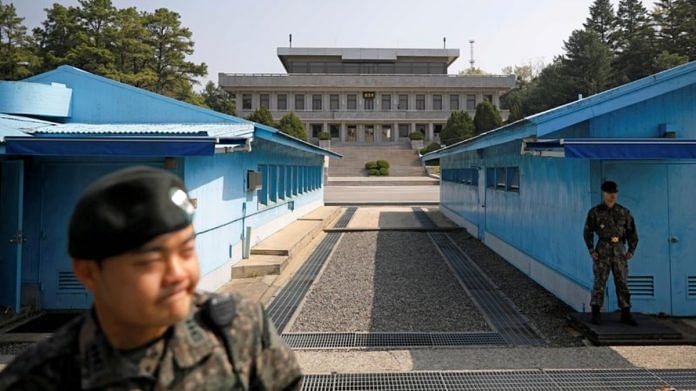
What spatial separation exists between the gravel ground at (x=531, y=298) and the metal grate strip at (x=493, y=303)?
14 centimetres

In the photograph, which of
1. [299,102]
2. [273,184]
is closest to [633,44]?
[299,102]

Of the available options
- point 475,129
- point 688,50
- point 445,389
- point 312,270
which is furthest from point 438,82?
point 445,389

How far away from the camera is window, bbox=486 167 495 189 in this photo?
486 inches

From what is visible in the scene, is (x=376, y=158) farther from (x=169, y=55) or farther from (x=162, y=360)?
(x=162, y=360)

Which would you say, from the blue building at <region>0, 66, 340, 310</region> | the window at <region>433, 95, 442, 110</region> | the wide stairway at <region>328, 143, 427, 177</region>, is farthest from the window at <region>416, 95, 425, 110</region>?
the blue building at <region>0, 66, 340, 310</region>

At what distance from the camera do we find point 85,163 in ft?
23.7

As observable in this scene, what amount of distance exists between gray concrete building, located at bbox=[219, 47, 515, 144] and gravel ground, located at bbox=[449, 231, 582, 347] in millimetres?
46650

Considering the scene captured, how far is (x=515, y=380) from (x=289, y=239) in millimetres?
8576

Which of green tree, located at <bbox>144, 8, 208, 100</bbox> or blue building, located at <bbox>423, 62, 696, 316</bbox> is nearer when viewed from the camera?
blue building, located at <bbox>423, 62, 696, 316</bbox>

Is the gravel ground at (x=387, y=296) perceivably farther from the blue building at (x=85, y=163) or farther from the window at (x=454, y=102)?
the window at (x=454, y=102)

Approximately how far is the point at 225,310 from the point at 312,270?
8.91m

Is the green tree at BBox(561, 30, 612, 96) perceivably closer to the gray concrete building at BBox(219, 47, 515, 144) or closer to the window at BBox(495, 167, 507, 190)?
the gray concrete building at BBox(219, 47, 515, 144)

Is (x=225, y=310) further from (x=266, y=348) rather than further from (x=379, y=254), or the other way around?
(x=379, y=254)

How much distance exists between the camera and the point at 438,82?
56750mm
